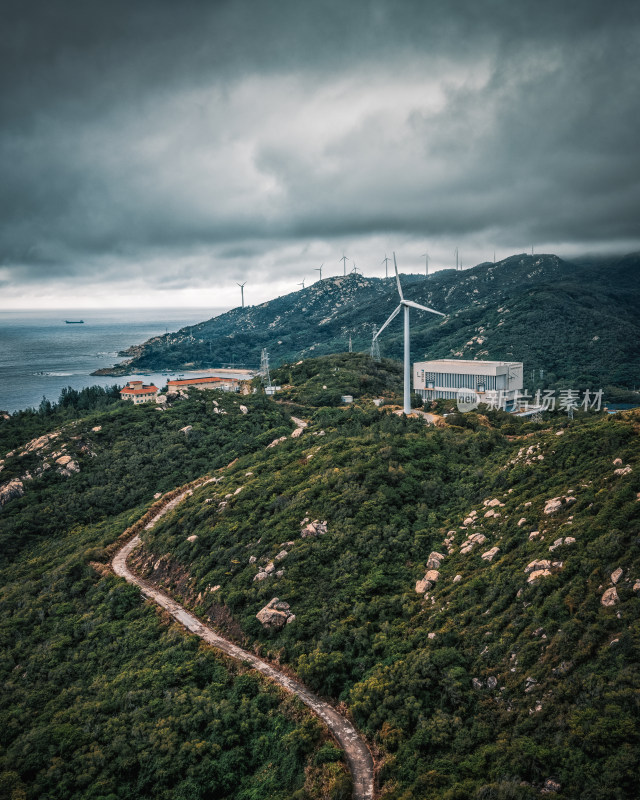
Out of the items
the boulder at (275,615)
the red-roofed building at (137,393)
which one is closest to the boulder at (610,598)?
the boulder at (275,615)

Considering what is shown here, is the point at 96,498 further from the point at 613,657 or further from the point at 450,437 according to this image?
the point at 613,657

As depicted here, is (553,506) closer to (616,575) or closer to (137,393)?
→ (616,575)

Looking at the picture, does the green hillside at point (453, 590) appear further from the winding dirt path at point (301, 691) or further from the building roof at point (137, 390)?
the building roof at point (137, 390)

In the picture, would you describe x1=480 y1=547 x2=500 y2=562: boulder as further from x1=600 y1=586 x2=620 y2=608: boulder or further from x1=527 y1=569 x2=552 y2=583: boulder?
x1=600 y1=586 x2=620 y2=608: boulder

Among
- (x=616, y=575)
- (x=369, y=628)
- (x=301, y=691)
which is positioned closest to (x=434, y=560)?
(x=369, y=628)

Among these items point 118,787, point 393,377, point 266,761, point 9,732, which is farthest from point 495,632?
point 393,377

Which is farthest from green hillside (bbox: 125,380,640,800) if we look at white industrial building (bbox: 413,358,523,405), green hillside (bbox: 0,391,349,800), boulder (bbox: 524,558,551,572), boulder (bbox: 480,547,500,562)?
white industrial building (bbox: 413,358,523,405)

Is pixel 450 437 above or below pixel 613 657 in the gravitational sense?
above
